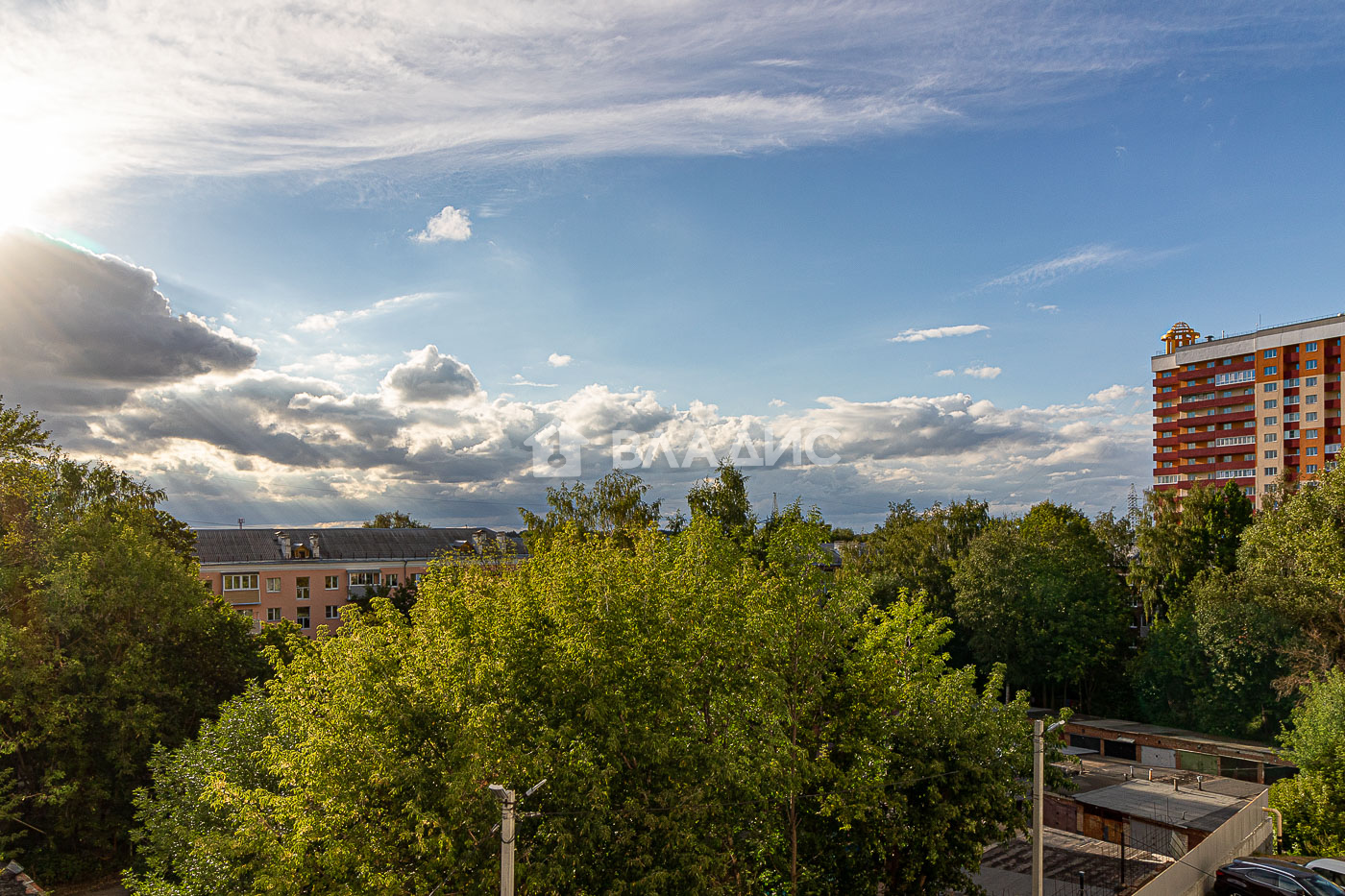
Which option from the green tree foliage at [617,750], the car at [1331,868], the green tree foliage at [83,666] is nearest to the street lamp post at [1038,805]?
the green tree foliage at [617,750]

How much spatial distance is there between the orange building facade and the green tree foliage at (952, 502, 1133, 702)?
3708 centimetres

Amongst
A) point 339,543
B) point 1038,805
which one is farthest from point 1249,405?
point 339,543

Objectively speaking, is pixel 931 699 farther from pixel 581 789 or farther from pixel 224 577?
pixel 224 577

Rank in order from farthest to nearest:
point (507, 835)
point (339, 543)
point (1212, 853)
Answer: point (339, 543)
point (1212, 853)
point (507, 835)

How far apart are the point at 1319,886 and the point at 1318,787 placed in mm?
9116

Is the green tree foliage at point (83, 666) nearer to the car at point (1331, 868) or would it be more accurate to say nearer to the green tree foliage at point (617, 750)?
the green tree foliage at point (617, 750)

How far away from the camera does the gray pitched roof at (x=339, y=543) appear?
208ft

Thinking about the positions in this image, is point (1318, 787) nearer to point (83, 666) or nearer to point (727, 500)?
point (727, 500)

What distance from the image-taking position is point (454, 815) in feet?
44.7

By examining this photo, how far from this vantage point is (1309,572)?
4003cm

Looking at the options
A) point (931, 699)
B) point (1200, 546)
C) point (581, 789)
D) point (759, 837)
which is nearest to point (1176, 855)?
point (931, 699)

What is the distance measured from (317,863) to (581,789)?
5015 mm

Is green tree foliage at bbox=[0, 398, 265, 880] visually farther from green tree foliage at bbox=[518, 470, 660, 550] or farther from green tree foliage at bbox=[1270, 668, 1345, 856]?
green tree foliage at bbox=[1270, 668, 1345, 856]

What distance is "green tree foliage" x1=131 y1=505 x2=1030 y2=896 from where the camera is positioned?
14492mm
